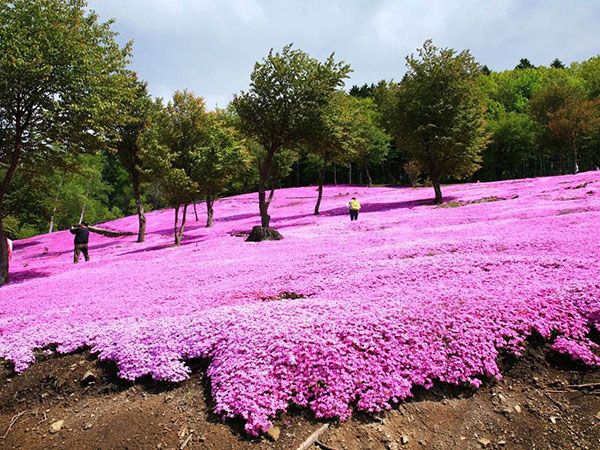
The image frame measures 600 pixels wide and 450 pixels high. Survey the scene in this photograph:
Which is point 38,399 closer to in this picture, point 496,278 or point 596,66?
point 496,278

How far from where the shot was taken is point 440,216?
23953mm

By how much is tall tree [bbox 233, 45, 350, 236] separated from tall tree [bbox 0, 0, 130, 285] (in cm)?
995

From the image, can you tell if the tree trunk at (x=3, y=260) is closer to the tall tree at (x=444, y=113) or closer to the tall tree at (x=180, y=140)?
the tall tree at (x=180, y=140)

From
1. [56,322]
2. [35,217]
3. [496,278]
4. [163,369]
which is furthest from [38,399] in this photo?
[35,217]

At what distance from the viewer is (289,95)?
86.8 feet

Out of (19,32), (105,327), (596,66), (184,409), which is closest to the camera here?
(184,409)

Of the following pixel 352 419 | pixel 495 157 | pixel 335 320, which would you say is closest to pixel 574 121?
pixel 495 157

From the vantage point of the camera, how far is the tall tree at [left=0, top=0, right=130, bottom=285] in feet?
50.9

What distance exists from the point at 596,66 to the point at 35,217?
122 meters

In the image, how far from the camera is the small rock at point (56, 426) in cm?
476

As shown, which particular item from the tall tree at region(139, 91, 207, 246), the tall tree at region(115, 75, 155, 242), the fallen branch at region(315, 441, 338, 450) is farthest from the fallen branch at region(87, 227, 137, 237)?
the fallen branch at region(315, 441, 338, 450)

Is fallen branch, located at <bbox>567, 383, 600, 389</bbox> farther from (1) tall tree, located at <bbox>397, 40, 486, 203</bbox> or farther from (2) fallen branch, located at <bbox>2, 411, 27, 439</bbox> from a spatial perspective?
(1) tall tree, located at <bbox>397, 40, 486, 203</bbox>

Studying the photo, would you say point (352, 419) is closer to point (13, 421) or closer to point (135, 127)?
point (13, 421)

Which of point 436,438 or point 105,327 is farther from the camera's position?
point 105,327
